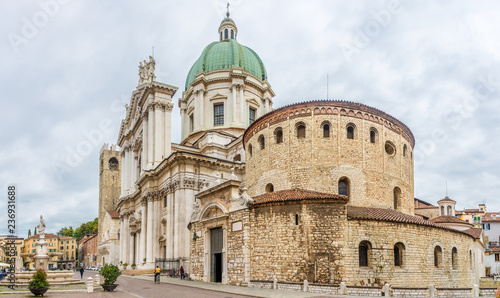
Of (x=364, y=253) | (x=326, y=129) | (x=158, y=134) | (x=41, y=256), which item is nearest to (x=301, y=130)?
(x=326, y=129)

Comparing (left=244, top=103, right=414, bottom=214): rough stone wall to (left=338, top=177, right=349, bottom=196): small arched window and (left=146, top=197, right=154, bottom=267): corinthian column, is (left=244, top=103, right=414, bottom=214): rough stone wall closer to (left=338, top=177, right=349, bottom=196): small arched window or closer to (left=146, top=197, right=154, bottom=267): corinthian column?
(left=338, top=177, right=349, bottom=196): small arched window

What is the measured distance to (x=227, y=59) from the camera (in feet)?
195

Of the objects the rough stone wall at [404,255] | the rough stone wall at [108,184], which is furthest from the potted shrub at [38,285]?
the rough stone wall at [108,184]

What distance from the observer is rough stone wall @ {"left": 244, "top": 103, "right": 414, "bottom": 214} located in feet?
90.5

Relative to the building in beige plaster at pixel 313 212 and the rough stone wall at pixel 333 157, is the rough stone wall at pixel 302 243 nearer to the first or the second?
the building in beige plaster at pixel 313 212

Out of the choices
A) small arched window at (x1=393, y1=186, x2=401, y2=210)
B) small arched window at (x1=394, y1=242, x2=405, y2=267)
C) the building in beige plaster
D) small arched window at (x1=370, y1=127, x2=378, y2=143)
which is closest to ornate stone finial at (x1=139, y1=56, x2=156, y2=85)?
the building in beige plaster

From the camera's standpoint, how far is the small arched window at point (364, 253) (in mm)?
22844

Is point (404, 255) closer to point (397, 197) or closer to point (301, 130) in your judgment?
point (397, 197)

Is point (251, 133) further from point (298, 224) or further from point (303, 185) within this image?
point (298, 224)

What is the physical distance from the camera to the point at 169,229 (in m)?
42.0

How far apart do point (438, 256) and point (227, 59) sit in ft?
137

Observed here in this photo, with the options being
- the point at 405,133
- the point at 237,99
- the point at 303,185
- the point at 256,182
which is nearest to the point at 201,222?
the point at 256,182

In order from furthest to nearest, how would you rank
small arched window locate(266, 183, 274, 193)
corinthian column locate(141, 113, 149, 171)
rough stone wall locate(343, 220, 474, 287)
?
corinthian column locate(141, 113, 149, 171), small arched window locate(266, 183, 274, 193), rough stone wall locate(343, 220, 474, 287)

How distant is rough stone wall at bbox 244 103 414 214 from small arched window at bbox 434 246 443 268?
4.07m
